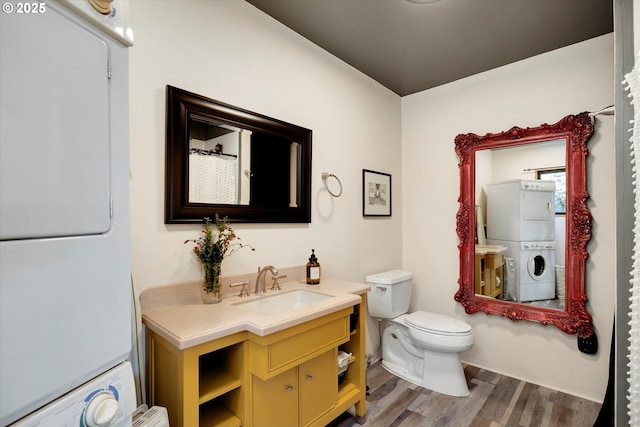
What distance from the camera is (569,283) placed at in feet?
7.34

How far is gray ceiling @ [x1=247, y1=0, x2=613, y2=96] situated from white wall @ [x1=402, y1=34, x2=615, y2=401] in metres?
0.19

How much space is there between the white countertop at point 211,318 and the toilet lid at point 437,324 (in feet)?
3.25

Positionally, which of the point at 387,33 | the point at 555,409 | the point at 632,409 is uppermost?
the point at 387,33

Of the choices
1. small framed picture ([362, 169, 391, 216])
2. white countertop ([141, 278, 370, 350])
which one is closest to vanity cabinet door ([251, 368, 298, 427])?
white countertop ([141, 278, 370, 350])

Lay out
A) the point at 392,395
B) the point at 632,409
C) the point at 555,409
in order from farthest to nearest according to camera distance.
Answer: the point at 392,395 < the point at 555,409 < the point at 632,409

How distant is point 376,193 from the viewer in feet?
9.18

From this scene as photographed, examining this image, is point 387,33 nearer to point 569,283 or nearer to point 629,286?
point 629,286

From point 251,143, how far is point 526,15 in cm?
192

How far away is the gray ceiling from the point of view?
1.83 m

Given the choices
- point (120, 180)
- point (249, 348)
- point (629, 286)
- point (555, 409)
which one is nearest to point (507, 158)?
point (629, 286)

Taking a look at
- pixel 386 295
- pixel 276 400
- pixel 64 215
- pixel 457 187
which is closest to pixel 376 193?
pixel 457 187

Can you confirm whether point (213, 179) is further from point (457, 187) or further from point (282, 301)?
point (457, 187)

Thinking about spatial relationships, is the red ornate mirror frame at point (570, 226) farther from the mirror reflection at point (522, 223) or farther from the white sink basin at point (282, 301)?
the white sink basin at point (282, 301)

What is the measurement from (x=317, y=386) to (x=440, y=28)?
7.72ft
